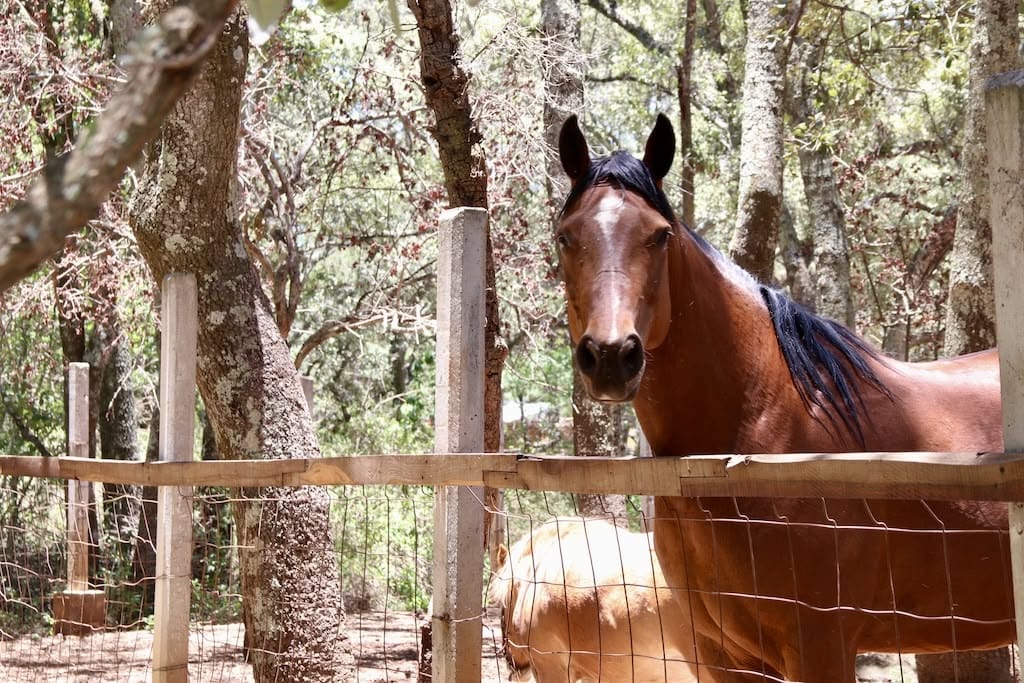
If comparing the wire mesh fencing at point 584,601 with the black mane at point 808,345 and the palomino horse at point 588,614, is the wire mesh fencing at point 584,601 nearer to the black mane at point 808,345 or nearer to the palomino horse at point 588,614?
the palomino horse at point 588,614

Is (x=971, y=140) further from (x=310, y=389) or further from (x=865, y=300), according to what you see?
(x=865, y=300)

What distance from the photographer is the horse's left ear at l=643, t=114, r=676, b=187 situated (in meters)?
3.18

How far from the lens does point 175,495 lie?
3.92 metres

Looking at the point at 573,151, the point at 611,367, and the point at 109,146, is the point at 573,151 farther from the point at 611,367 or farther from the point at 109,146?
the point at 109,146

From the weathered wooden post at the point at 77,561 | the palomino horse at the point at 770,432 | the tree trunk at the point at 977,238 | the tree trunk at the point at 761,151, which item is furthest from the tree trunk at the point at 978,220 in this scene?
the weathered wooden post at the point at 77,561

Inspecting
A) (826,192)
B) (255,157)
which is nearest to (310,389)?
(255,157)

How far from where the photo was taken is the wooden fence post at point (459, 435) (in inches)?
116

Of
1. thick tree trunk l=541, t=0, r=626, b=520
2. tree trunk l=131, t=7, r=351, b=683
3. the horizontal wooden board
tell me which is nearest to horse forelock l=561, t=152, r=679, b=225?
the horizontal wooden board

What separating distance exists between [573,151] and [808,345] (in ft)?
3.32

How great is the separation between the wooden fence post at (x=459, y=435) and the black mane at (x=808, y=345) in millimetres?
354

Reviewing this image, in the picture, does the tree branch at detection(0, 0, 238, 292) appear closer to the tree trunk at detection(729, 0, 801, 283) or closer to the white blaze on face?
the white blaze on face

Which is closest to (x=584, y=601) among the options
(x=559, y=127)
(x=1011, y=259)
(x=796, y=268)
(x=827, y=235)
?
(x=1011, y=259)

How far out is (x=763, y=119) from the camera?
7.41 metres

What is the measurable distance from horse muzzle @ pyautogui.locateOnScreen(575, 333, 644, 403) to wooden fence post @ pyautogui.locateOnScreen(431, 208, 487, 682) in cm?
63
